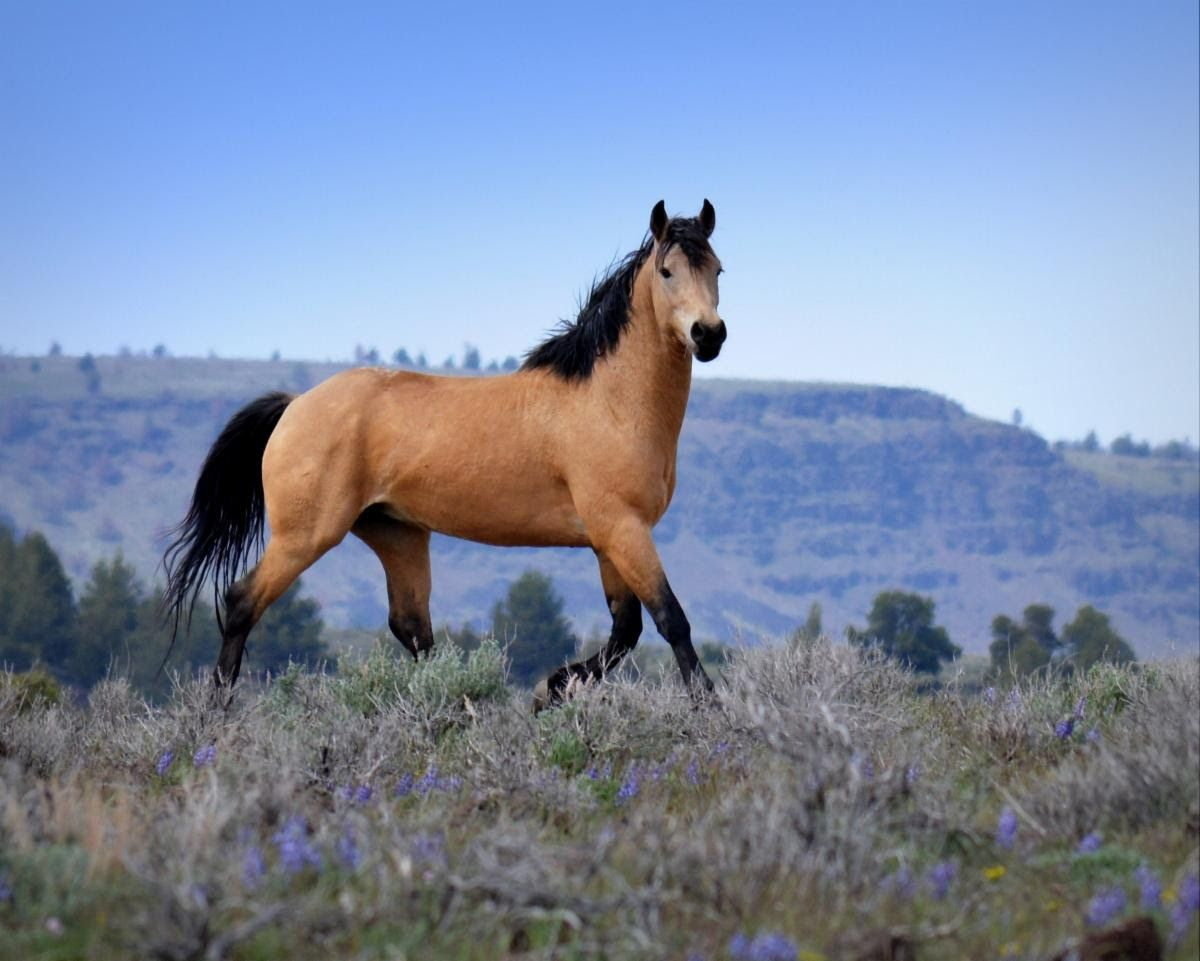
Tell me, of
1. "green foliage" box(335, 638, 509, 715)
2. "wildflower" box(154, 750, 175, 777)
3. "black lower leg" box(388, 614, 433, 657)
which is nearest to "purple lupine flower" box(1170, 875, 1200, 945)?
"green foliage" box(335, 638, 509, 715)

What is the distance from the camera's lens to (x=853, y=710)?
7.11m

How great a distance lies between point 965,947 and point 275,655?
60.8m

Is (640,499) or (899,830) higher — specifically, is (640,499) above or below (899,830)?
above

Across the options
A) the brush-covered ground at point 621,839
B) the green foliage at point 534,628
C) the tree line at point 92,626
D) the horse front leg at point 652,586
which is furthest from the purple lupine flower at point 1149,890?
the tree line at point 92,626

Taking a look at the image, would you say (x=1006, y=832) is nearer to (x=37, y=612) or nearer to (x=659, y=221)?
(x=659, y=221)

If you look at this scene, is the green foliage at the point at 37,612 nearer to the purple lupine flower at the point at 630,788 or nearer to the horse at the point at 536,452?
the horse at the point at 536,452

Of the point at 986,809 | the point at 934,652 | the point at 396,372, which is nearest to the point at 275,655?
the point at 934,652

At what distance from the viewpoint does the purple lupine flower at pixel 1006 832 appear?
16.2 feet

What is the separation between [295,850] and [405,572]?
4999 mm

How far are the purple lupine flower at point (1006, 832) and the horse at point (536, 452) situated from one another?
2996mm

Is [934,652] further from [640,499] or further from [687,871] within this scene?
[687,871]

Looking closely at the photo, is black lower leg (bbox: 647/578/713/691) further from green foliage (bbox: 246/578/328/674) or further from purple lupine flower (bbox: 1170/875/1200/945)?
green foliage (bbox: 246/578/328/674)

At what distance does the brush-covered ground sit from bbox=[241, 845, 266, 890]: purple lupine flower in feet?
0.07

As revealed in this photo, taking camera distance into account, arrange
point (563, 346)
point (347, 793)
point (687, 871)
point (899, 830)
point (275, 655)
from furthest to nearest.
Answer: point (275, 655), point (563, 346), point (347, 793), point (899, 830), point (687, 871)
